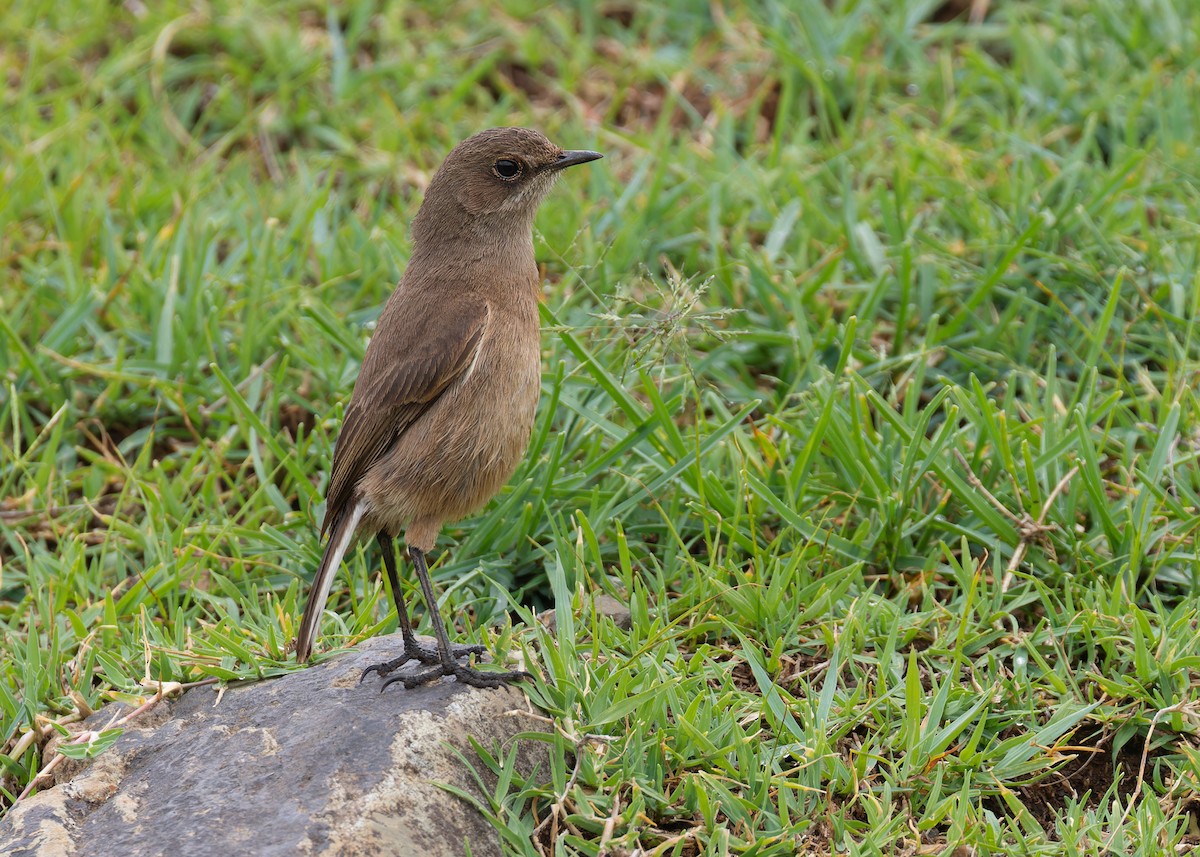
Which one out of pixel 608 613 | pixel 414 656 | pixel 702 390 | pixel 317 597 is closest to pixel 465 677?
pixel 414 656

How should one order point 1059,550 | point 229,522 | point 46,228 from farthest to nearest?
point 46,228 → point 229,522 → point 1059,550

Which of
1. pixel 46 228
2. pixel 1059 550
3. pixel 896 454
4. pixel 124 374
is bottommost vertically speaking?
pixel 1059 550

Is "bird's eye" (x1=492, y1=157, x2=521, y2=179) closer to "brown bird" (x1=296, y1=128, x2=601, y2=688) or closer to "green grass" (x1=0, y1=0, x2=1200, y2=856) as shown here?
"brown bird" (x1=296, y1=128, x2=601, y2=688)

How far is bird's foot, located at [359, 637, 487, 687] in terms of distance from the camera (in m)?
4.23

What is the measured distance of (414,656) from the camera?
4262 mm

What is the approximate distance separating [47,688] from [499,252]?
2.16 meters

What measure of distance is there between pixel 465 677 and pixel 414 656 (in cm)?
19

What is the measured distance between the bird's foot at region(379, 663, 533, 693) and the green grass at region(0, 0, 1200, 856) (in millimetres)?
149

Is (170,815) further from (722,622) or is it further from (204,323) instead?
(204,323)

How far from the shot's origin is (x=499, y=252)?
4988 mm

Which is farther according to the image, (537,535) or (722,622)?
(537,535)

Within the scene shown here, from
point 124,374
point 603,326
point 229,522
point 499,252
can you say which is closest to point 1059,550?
point 603,326

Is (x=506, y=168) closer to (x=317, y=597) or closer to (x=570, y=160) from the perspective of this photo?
(x=570, y=160)

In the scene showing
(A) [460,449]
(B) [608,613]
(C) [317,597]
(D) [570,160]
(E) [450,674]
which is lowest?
(B) [608,613]
